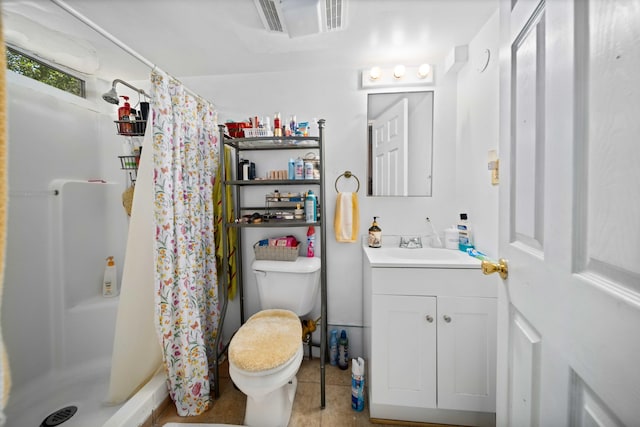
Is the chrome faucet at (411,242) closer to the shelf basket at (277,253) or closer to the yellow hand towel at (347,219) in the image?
the yellow hand towel at (347,219)

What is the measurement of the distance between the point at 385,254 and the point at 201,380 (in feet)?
4.31

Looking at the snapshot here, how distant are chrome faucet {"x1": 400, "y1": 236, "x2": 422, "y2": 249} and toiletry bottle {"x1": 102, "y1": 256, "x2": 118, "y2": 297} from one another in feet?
7.11

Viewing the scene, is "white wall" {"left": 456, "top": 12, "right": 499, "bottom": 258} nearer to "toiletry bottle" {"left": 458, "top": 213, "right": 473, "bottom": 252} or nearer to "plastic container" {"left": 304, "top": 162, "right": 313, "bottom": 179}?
"toiletry bottle" {"left": 458, "top": 213, "right": 473, "bottom": 252}

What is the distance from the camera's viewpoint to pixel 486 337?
1.18 m

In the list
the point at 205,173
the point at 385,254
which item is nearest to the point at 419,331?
the point at 385,254

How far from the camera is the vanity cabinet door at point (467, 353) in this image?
3.86 feet

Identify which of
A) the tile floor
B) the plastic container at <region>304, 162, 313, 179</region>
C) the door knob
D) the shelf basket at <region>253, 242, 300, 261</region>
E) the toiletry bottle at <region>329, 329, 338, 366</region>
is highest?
the plastic container at <region>304, 162, 313, 179</region>

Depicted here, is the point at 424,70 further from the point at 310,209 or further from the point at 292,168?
the point at 310,209

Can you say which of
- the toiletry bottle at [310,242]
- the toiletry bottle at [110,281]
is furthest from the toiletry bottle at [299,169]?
the toiletry bottle at [110,281]

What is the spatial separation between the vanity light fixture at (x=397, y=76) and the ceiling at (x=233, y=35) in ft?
0.18

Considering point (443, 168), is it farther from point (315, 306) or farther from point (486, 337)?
point (315, 306)

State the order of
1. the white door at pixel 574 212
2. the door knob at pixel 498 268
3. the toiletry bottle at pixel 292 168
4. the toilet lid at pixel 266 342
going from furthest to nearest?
the toiletry bottle at pixel 292 168
the toilet lid at pixel 266 342
the door knob at pixel 498 268
the white door at pixel 574 212

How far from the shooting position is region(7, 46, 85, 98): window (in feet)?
4.36

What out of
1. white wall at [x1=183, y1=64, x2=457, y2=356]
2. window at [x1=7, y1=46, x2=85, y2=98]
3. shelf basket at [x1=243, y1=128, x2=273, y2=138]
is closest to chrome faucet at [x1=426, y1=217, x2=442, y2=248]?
white wall at [x1=183, y1=64, x2=457, y2=356]
